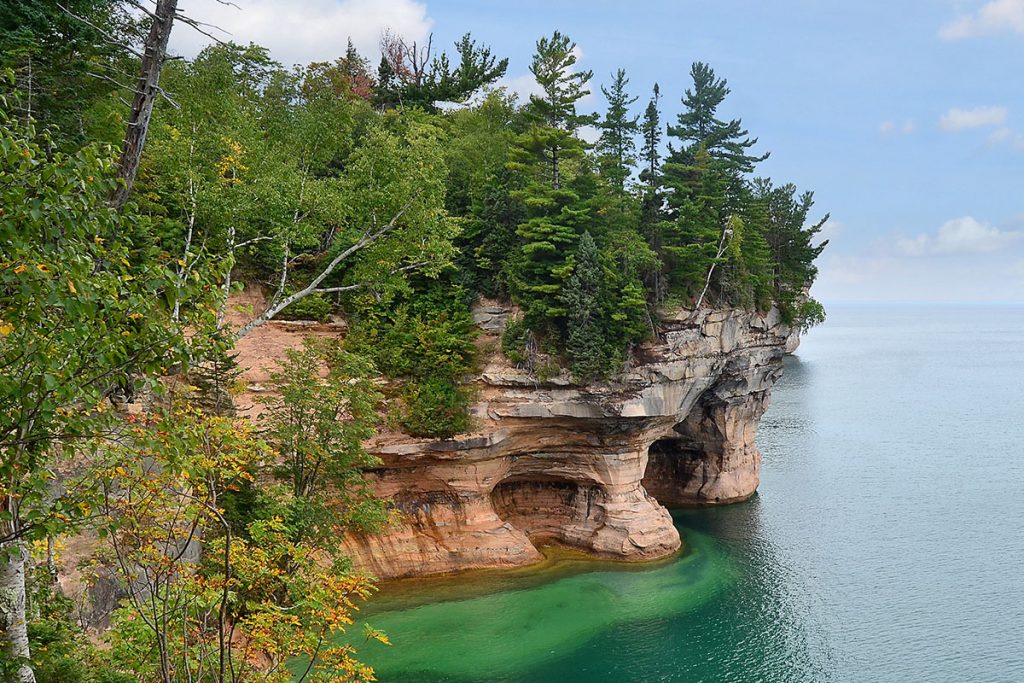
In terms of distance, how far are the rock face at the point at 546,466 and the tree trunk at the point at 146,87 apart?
1584cm

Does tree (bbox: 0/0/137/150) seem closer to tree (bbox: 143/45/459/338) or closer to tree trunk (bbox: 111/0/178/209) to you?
tree (bbox: 143/45/459/338)

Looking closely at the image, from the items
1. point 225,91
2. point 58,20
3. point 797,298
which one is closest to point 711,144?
point 797,298

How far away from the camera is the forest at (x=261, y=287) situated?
577 cm

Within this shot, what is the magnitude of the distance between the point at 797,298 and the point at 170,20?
34.3 m

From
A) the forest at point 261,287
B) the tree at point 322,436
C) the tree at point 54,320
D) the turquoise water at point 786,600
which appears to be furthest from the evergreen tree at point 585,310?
the tree at point 54,320

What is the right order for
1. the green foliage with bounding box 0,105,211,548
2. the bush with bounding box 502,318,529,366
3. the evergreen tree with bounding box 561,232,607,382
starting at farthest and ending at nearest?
1. the bush with bounding box 502,318,529,366
2. the evergreen tree with bounding box 561,232,607,382
3. the green foliage with bounding box 0,105,211,548

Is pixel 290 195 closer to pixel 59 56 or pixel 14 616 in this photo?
pixel 59 56

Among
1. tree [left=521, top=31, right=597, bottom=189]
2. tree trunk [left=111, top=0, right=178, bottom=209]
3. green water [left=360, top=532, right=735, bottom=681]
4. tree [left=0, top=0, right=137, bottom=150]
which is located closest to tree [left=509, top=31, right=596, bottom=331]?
tree [left=521, top=31, right=597, bottom=189]

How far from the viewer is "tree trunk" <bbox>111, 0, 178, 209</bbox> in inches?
345

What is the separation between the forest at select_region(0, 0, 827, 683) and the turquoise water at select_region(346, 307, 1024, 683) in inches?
193

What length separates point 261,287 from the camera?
26.5 metres

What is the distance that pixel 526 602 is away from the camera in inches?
895

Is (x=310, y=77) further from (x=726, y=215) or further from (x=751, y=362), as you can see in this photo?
(x=751, y=362)

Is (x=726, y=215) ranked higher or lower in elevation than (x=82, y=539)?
higher
